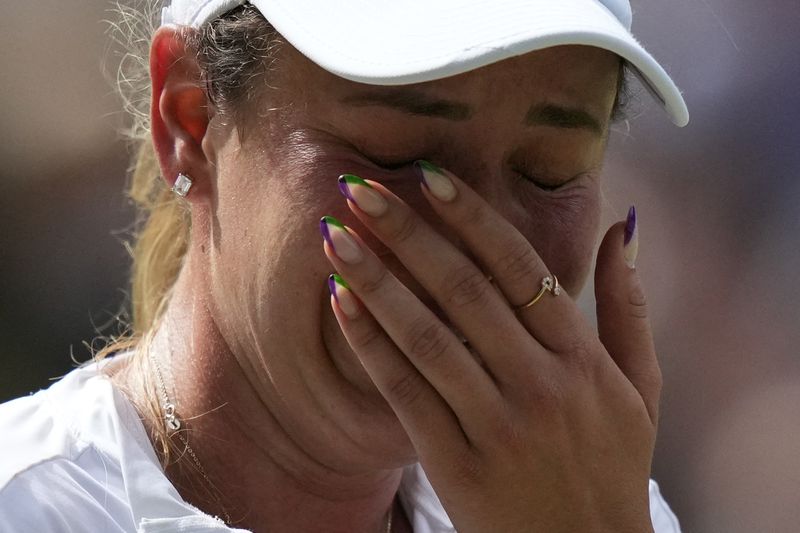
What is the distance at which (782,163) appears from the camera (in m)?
3.75

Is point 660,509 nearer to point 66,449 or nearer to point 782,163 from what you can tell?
point 66,449

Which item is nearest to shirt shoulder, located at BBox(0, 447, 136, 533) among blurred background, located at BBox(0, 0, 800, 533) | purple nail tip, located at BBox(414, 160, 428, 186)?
purple nail tip, located at BBox(414, 160, 428, 186)

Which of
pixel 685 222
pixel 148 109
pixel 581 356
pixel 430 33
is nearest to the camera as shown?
pixel 430 33

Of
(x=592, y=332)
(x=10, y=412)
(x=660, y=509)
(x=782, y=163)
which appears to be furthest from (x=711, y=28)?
(x=10, y=412)

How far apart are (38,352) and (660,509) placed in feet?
8.03

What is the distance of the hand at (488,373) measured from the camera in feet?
4.09

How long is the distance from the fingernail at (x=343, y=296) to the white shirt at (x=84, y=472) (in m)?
0.43

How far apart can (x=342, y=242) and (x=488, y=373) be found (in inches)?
11.0

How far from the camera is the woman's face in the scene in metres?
1.34

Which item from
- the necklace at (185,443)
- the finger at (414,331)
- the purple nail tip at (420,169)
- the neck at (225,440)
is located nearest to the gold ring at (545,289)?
the finger at (414,331)

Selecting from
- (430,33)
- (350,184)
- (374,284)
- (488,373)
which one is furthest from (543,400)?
(430,33)

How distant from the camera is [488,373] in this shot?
4.31ft

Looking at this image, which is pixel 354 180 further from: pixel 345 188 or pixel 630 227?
pixel 630 227

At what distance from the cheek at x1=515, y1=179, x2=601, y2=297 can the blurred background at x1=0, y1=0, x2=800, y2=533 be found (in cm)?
207
